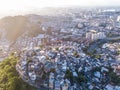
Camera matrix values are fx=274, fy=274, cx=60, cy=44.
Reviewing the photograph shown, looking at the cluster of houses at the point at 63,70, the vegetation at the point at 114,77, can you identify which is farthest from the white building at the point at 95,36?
the vegetation at the point at 114,77

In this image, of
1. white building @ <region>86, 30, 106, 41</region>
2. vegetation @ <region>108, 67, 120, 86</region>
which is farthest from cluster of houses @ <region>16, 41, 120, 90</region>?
white building @ <region>86, 30, 106, 41</region>

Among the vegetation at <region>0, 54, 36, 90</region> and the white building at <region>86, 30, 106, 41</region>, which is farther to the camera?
the white building at <region>86, 30, 106, 41</region>

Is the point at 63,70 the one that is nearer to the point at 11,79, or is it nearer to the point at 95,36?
the point at 11,79

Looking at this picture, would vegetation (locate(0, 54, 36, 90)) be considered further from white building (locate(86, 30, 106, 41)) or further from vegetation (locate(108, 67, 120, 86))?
white building (locate(86, 30, 106, 41))

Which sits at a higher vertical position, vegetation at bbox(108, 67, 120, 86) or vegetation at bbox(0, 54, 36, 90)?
vegetation at bbox(0, 54, 36, 90)

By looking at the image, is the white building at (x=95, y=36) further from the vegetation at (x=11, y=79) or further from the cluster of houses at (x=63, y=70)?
the vegetation at (x=11, y=79)

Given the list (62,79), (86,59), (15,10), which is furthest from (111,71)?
(15,10)

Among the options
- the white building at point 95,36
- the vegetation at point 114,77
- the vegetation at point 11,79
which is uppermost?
the vegetation at point 11,79

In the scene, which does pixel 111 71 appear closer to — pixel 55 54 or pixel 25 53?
pixel 55 54

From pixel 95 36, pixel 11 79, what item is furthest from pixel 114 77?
pixel 95 36
